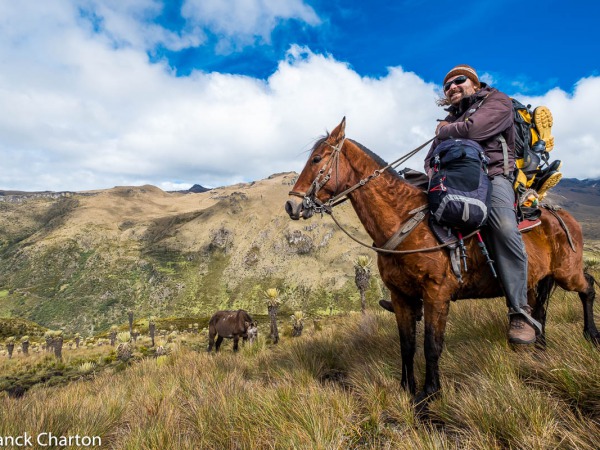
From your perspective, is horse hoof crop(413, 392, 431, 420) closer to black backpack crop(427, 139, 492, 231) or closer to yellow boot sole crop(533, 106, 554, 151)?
black backpack crop(427, 139, 492, 231)

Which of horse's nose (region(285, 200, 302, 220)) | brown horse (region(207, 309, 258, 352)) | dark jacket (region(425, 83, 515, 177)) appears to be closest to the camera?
dark jacket (region(425, 83, 515, 177))

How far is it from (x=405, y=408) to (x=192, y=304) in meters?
148

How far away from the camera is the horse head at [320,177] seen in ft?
13.0

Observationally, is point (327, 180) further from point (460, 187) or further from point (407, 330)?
point (407, 330)

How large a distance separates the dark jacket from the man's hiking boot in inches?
66.9

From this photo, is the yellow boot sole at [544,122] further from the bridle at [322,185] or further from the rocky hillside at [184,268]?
the rocky hillside at [184,268]

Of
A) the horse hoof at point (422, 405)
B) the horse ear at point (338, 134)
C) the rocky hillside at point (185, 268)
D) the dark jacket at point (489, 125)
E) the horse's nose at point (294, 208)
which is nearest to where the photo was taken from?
the horse hoof at point (422, 405)

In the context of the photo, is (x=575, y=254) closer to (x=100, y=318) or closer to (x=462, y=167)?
(x=462, y=167)

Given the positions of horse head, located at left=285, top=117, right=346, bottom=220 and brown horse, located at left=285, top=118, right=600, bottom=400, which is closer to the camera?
brown horse, located at left=285, top=118, right=600, bottom=400

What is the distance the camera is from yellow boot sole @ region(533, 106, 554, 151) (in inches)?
156

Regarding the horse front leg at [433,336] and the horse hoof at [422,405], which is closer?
the horse hoof at [422,405]

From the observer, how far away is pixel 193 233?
18800 cm

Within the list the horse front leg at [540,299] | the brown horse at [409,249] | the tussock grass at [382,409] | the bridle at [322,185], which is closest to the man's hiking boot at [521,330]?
the tussock grass at [382,409]

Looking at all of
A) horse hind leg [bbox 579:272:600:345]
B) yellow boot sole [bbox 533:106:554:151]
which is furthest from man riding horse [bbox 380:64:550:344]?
horse hind leg [bbox 579:272:600:345]
